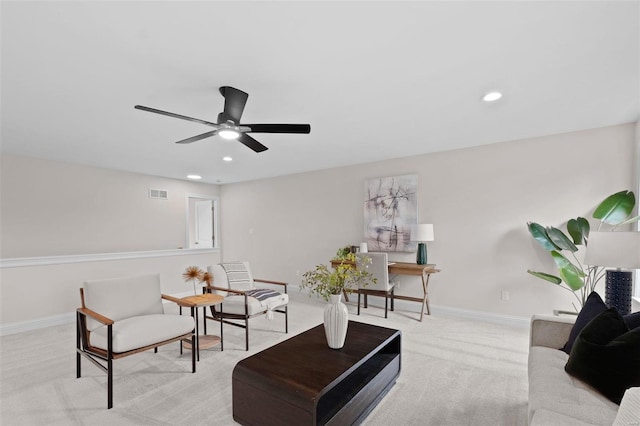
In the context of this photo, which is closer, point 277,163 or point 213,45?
point 213,45

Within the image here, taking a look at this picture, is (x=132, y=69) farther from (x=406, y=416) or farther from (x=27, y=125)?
(x=406, y=416)

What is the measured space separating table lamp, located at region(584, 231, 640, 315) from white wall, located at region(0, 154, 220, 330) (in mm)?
5922

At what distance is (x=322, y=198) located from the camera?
5.80 meters

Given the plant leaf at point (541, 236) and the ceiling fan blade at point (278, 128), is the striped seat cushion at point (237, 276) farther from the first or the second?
the plant leaf at point (541, 236)

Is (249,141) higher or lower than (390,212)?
higher

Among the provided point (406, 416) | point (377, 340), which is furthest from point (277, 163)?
point (406, 416)

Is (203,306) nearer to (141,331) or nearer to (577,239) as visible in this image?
(141,331)

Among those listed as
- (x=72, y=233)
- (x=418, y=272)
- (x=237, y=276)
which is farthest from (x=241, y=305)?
(x=72, y=233)

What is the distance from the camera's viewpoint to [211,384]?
252 cm

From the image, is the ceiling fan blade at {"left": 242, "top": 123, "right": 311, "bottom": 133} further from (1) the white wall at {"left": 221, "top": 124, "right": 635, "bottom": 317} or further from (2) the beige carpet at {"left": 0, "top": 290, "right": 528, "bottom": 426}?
(1) the white wall at {"left": 221, "top": 124, "right": 635, "bottom": 317}

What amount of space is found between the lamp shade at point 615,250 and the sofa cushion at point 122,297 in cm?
380

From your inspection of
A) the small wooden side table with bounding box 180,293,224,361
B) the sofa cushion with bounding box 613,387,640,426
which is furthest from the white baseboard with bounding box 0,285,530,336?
the sofa cushion with bounding box 613,387,640,426

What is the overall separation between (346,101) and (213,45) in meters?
1.23

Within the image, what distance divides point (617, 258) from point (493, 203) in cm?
192
